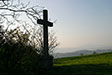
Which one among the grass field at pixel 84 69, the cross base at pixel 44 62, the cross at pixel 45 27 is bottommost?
the grass field at pixel 84 69

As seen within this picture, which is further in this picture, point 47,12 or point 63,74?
point 47,12

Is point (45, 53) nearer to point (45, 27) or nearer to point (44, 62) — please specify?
point (44, 62)

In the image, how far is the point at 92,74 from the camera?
13.7 m

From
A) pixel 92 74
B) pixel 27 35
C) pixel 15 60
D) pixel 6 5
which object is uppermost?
pixel 6 5

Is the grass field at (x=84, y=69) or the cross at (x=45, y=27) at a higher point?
the cross at (x=45, y=27)

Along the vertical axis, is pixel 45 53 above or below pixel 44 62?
above

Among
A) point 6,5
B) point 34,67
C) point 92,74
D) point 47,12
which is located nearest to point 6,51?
point 34,67

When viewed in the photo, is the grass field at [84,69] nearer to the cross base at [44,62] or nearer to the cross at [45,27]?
the cross base at [44,62]

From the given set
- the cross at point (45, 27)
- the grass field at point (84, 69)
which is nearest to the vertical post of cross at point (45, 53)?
the cross at point (45, 27)

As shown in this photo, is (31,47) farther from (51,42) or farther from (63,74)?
(51,42)

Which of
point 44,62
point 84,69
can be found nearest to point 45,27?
point 44,62

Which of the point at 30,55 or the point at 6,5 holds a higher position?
the point at 6,5

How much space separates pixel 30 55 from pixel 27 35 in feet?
5.51

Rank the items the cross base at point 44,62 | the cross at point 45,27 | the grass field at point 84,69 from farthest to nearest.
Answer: the cross at point 45,27 → the grass field at point 84,69 → the cross base at point 44,62
